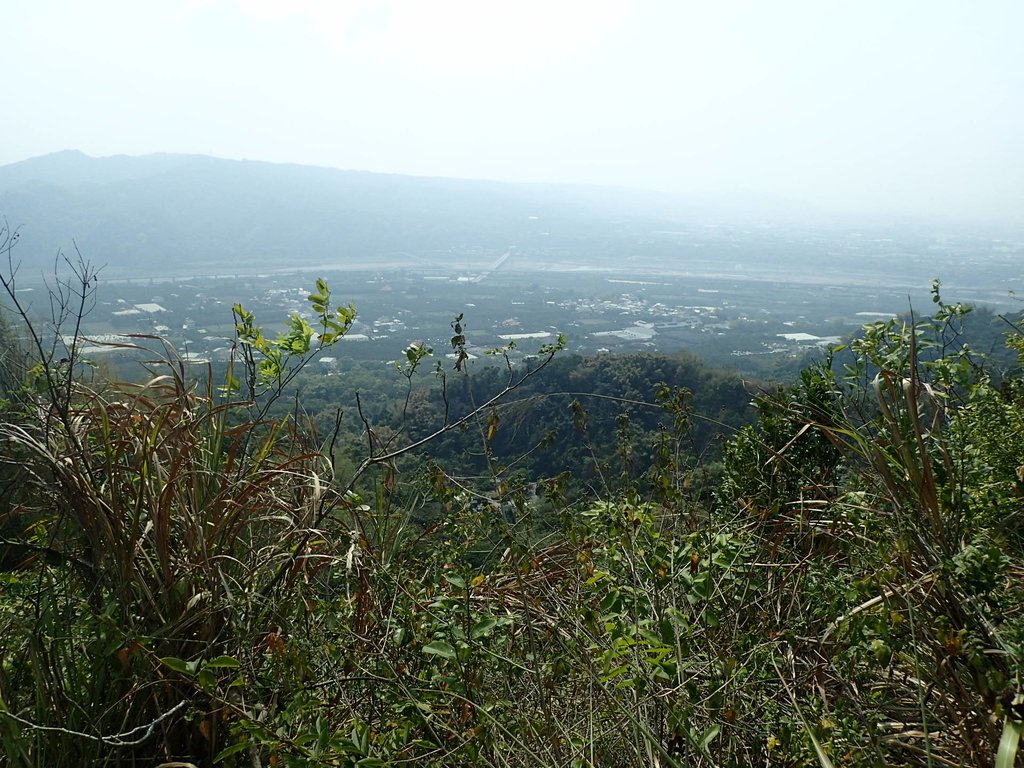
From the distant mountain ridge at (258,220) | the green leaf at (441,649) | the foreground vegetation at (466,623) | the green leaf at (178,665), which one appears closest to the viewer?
the green leaf at (178,665)

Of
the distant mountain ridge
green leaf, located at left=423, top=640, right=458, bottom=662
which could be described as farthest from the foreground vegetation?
the distant mountain ridge

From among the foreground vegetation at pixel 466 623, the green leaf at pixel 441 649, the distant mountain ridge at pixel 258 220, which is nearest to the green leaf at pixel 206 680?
the foreground vegetation at pixel 466 623

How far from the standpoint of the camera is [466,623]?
1.65m

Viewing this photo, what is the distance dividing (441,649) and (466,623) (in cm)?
16

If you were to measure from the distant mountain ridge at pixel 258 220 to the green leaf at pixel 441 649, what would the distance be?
48.6 metres

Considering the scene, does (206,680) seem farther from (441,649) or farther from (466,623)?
(466,623)

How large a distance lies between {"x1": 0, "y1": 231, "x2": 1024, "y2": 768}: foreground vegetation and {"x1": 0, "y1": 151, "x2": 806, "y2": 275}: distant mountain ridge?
48053mm

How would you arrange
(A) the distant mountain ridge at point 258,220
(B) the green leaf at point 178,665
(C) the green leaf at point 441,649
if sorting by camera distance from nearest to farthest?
(B) the green leaf at point 178,665
(C) the green leaf at point 441,649
(A) the distant mountain ridge at point 258,220

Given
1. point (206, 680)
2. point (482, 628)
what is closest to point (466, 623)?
point (482, 628)

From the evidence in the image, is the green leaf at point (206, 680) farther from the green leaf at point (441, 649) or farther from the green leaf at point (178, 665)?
the green leaf at point (441, 649)

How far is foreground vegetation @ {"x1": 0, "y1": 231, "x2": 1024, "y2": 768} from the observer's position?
1.31 meters

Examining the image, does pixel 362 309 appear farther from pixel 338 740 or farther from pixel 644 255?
pixel 644 255

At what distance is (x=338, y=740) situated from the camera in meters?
1.25

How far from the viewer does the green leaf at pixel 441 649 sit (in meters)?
1.47
